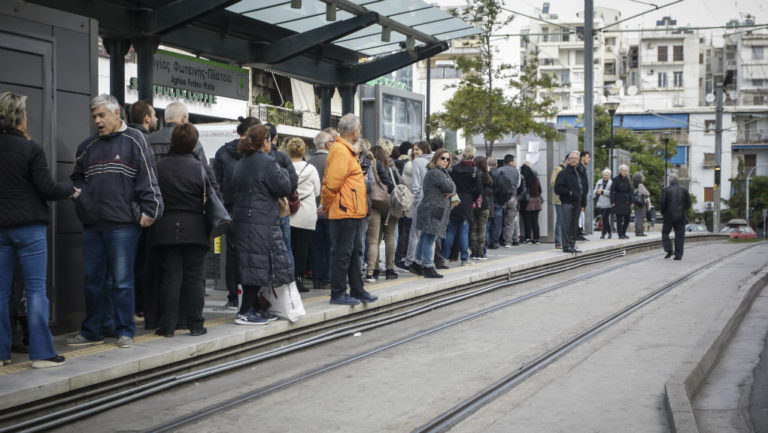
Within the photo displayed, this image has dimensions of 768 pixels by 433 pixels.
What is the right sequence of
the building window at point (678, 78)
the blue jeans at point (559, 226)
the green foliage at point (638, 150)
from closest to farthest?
the blue jeans at point (559, 226), the green foliage at point (638, 150), the building window at point (678, 78)

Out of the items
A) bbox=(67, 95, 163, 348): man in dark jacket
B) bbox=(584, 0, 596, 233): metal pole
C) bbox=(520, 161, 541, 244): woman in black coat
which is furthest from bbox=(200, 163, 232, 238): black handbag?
bbox=(584, 0, 596, 233): metal pole

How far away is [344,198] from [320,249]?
7.74 ft

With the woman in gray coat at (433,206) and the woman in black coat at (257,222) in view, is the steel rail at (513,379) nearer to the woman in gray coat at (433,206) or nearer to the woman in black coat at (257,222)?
the woman in black coat at (257,222)

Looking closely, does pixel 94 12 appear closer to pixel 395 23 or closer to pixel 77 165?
pixel 77 165

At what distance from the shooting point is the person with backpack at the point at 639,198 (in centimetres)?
2584

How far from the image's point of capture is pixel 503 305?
1141 cm

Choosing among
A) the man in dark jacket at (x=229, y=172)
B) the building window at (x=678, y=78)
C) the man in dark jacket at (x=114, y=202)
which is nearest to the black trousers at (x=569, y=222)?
the man in dark jacket at (x=229, y=172)

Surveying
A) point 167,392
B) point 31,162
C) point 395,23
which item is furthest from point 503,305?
point 31,162

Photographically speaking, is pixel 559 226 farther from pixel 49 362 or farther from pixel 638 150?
pixel 638 150

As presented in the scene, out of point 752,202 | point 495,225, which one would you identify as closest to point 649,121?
point 752,202

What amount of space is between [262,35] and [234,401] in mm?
6390

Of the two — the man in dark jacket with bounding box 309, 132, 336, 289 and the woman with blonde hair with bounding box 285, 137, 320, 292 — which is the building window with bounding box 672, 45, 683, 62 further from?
the woman with blonde hair with bounding box 285, 137, 320, 292

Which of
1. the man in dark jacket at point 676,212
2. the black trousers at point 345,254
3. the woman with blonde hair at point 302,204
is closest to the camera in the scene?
the black trousers at point 345,254

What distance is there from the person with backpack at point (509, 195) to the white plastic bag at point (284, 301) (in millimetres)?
10566
